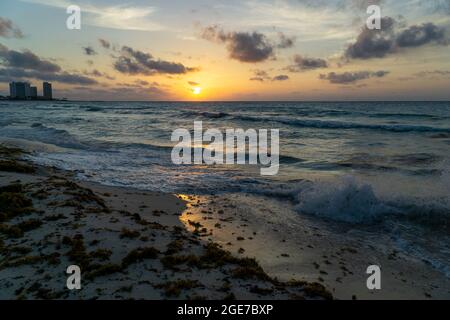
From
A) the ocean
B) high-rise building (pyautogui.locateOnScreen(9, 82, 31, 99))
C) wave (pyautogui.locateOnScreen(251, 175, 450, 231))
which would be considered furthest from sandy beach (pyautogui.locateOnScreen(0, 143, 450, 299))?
high-rise building (pyautogui.locateOnScreen(9, 82, 31, 99))

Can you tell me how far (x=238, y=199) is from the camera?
955 centimetres

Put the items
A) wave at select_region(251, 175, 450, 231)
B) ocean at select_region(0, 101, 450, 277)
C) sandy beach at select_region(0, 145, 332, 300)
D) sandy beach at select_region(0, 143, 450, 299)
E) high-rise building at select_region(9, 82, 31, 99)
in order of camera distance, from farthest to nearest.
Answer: high-rise building at select_region(9, 82, 31, 99) < wave at select_region(251, 175, 450, 231) < ocean at select_region(0, 101, 450, 277) < sandy beach at select_region(0, 143, 450, 299) < sandy beach at select_region(0, 145, 332, 300)

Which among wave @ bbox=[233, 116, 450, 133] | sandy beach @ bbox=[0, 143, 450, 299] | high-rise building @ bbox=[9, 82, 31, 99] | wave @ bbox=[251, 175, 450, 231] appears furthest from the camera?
high-rise building @ bbox=[9, 82, 31, 99]

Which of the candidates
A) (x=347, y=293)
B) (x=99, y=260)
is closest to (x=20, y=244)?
(x=99, y=260)

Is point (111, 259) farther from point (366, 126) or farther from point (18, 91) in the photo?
point (18, 91)

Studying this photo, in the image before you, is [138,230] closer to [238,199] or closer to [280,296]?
[280,296]

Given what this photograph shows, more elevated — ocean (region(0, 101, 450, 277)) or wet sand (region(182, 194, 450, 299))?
ocean (region(0, 101, 450, 277))

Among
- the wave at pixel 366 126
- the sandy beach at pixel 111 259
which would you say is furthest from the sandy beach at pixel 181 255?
the wave at pixel 366 126

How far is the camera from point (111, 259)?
4789 mm

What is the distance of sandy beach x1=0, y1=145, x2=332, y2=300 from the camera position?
4.12 metres

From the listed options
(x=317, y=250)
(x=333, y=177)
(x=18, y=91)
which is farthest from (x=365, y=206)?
(x=18, y=91)

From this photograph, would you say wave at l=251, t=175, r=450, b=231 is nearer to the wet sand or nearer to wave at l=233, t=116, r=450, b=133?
the wet sand

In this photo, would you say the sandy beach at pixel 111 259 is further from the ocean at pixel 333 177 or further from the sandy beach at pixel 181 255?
the ocean at pixel 333 177

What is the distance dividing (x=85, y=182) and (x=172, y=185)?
298 cm
